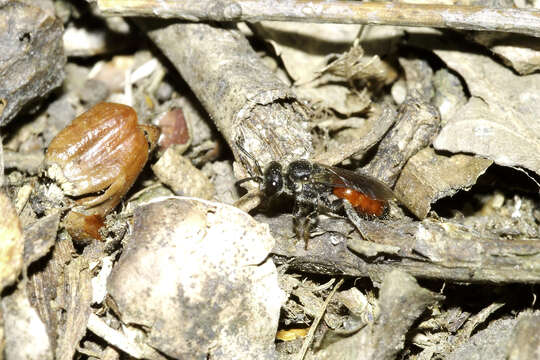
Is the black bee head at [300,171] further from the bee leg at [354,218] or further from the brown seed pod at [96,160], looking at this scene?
the brown seed pod at [96,160]

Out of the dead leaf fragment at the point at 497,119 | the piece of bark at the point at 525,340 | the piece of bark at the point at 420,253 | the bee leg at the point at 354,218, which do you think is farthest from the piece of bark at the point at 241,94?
the piece of bark at the point at 525,340

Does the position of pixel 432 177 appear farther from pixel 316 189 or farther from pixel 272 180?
pixel 272 180

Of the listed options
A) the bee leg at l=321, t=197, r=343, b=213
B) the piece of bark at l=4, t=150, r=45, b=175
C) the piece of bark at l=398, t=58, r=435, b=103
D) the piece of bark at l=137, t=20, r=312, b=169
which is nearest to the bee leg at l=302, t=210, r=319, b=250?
the bee leg at l=321, t=197, r=343, b=213

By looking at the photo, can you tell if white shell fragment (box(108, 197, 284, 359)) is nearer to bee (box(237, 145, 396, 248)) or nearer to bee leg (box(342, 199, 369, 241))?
bee (box(237, 145, 396, 248))

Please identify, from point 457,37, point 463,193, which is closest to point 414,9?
point 457,37

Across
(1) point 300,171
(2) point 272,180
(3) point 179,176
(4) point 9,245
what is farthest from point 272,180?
(4) point 9,245
